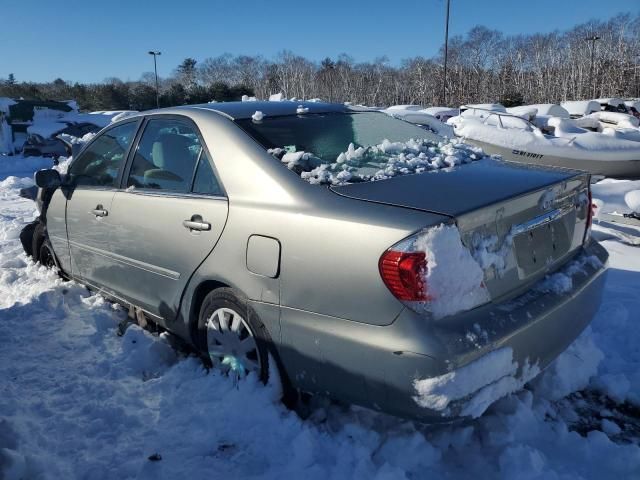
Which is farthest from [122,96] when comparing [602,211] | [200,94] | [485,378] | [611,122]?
[485,378]

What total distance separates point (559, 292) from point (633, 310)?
1666 mm

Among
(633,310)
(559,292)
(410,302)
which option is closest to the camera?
(410,302)

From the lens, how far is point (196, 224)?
266 cm

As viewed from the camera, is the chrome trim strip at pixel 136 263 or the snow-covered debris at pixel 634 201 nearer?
the chrome trim strip at pixel 136 263

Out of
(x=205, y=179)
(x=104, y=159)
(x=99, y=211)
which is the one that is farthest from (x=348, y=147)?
(x=104, y=159)

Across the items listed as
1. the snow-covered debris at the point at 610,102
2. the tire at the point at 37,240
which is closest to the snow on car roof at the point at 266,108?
the tire at the point at 37,240

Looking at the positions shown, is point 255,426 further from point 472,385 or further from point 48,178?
point 48,178

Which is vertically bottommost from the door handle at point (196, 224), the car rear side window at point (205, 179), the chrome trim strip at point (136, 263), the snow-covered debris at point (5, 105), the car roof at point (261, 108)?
the chrome trim strip at point (136, 263)

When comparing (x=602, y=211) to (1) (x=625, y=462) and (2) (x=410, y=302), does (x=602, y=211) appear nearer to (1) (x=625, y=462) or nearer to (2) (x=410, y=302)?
(1) (x=625, y=462)

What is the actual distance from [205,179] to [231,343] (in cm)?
87

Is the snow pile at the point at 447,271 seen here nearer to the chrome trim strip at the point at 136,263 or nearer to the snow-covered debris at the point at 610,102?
the chrome trim strip at the point at 136,263

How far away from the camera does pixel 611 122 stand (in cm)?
1359

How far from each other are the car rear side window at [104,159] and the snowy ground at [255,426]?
3.67 ft

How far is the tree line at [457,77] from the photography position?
5362cm
